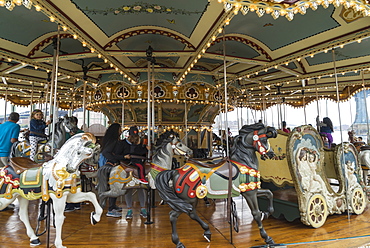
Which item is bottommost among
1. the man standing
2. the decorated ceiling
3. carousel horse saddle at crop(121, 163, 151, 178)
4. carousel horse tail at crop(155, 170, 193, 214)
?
carousel horse tail at crop(155, 170, 193, 214)

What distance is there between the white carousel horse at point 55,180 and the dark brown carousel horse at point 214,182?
956 mm

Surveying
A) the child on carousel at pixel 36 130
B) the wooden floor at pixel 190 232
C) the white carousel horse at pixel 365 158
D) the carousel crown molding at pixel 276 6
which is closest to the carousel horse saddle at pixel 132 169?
the wooden floor at pixel 190 232

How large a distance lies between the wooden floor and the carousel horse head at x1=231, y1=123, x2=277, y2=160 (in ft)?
3.68

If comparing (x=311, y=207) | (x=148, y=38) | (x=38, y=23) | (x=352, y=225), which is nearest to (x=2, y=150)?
(x=38, y=23)

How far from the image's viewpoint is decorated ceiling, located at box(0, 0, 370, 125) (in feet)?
12.0

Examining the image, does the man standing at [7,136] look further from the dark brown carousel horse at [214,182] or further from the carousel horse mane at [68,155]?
the dark brown carousel horse at [214,182]

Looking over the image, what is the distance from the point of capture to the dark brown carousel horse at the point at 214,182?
2887mm

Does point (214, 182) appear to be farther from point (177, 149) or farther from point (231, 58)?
point (231, 58)

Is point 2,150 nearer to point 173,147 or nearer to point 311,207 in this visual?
point 173,147

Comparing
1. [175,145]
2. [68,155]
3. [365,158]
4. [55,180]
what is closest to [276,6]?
[175,145]

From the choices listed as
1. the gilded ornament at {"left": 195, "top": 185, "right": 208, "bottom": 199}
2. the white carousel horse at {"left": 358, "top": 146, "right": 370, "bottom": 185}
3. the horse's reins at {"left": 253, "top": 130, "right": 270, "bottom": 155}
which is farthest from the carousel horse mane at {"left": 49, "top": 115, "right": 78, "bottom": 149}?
the white carousel horse at {"left": 358, "top": 146, "right": 370, "bottom": 185}

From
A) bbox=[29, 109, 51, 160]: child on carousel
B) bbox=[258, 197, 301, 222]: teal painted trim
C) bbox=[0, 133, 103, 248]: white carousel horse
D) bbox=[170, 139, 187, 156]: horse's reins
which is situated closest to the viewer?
bbox=[0, 133, 103, 248]: white carousel horse

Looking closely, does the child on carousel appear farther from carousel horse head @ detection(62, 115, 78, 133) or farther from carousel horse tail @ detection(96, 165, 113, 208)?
carousel horse tail @ detection(96, 165, 113, 208)

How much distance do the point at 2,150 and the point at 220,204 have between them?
13.9 ft
